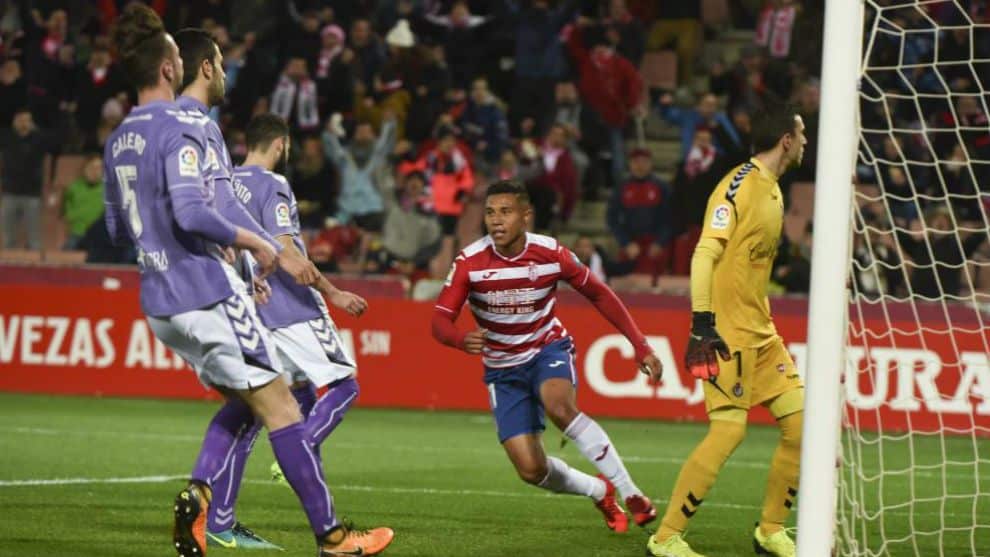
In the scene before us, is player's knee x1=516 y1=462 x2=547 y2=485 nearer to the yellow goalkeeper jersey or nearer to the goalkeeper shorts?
the goalkeeper shorts

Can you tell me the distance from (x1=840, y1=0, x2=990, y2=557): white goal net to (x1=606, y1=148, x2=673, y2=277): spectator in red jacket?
2179 mm

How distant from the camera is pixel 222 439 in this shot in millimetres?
7504

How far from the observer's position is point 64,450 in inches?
492

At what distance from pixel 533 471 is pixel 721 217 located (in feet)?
5.69

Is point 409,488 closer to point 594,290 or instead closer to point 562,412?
point 562,412

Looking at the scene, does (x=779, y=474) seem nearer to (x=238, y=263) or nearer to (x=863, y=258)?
(x=238, y=263)

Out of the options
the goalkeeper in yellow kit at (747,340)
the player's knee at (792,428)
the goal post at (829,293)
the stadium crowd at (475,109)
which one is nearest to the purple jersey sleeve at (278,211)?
the goalkeeper in yellow kit at (747,340)

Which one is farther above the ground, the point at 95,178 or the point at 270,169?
the point at 270,169

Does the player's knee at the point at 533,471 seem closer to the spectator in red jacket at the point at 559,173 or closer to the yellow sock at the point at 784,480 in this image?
the yellow sock at the point at 784,480

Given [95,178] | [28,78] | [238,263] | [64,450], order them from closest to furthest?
[238,263] < [64,450] < [95,178] < [28,78]

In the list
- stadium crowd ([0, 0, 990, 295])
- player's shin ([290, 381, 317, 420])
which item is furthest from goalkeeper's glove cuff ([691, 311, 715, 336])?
stadium crowd ([0, 0, 990, 295])

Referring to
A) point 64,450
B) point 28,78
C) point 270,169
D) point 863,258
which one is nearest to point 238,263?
point 270,169

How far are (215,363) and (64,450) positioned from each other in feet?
20.4

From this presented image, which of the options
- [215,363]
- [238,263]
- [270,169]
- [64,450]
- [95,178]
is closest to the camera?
[215,363]
